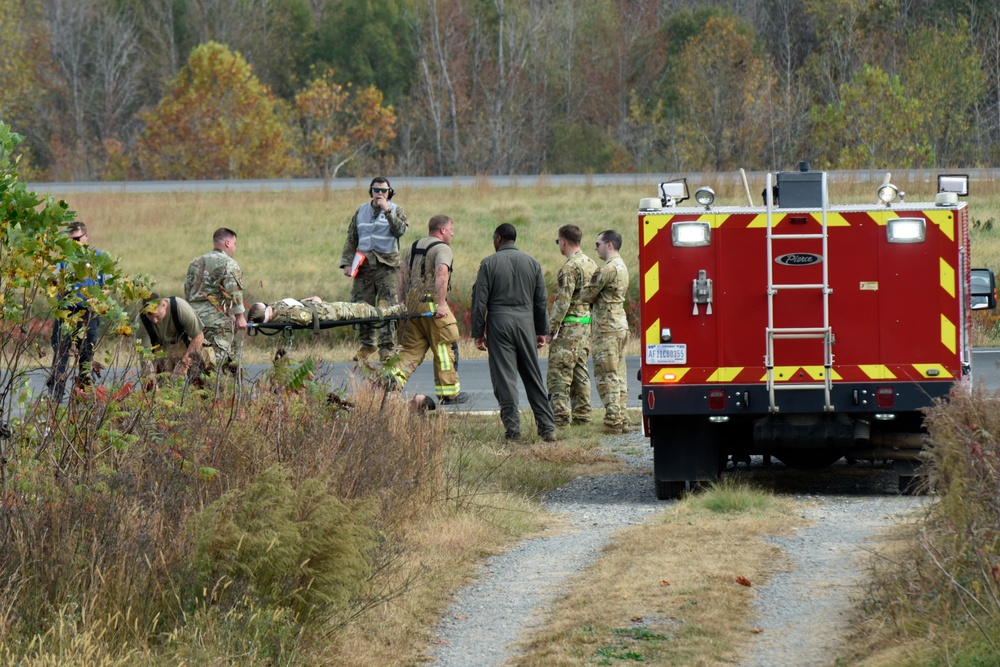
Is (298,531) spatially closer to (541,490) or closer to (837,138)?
(541,490)

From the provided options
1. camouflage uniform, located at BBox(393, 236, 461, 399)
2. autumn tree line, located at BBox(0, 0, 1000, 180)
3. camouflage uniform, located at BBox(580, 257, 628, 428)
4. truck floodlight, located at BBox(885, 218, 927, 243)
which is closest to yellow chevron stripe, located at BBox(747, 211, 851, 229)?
truck floodlight, located at BBox(885, 218, 927, 243)

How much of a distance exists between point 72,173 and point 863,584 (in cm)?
5013

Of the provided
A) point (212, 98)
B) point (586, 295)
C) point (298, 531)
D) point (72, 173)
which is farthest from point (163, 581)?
point (72, 173)

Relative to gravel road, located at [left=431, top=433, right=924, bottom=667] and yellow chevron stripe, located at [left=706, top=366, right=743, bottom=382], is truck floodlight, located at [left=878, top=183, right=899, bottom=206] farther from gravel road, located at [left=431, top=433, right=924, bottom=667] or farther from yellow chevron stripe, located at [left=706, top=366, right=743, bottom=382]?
gravel road, located at [left=431, top=433, right=924, bottom=667]

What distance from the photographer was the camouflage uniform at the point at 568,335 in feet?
41.0

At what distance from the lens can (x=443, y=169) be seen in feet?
185

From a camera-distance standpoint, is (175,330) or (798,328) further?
(175,330)

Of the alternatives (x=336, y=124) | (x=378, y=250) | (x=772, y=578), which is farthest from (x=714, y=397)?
(x=336, y=124)

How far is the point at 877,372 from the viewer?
916cm

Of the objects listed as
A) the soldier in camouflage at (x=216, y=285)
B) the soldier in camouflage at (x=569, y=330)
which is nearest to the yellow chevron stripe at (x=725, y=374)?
the soldier in camouflage at (x=569, y=330)

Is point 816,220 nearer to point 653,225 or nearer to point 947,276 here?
point 947,276

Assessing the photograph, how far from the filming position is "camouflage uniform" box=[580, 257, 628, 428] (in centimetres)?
1248

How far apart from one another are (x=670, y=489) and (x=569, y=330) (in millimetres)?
3153

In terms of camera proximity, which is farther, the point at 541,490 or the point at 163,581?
the point at 541,490
